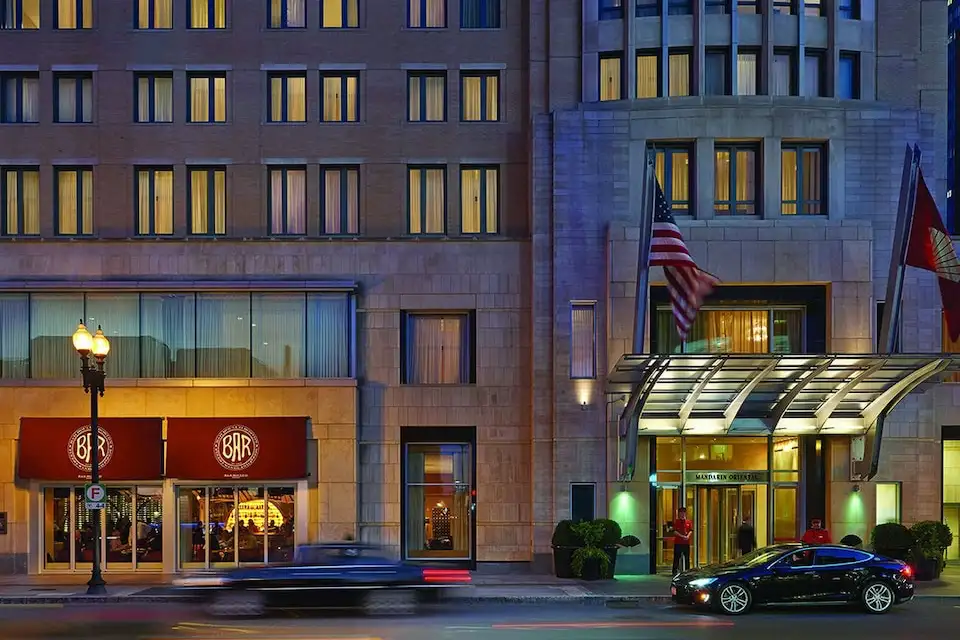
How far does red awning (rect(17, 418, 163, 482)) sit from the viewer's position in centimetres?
2905

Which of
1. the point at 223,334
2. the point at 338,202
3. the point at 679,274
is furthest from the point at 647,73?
the point at 223,334

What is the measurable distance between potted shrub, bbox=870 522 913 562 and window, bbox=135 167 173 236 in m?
21.7

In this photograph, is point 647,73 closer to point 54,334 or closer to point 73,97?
point 73,97

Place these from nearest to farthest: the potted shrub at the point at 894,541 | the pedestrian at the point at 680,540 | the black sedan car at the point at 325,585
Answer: the black sedan car at the point at 325,585
the pedestrian at the point at 680,540
the potted shrub at the point at 894,541

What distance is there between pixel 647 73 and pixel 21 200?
61.8 ft

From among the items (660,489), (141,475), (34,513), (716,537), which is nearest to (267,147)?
(141,475)

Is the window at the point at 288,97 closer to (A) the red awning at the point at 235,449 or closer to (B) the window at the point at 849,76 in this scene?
(A) the red awning at the point at 235,449

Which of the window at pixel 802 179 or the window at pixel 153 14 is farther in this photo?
the window at pixel 153 14

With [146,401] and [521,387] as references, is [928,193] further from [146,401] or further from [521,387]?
[146,401]

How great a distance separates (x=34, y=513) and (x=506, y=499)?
44.0 ft

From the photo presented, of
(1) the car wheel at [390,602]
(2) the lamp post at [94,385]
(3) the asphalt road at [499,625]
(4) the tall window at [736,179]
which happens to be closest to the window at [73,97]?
(2) the lamp post at [94,385]

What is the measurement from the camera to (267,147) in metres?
30.8

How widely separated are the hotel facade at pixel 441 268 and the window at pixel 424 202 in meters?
0.07

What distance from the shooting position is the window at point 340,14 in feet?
102
